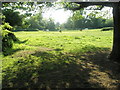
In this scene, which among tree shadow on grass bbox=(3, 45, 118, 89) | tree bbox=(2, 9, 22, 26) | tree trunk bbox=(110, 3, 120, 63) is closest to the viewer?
tree shadow on grass bbox=(3, 45, 118, 89)

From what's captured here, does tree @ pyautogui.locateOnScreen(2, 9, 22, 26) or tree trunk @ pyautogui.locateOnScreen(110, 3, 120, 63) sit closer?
tree trunk @ pyautogui.locateOnScreen(110, 3, 120, 63)

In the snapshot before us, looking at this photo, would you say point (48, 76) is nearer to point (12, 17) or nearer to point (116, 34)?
point (116, 34)

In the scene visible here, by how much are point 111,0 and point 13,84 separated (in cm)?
791

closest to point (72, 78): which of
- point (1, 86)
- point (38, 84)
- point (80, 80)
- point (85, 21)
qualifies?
point (80, 80)

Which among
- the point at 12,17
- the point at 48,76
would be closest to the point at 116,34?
the point at 48,76

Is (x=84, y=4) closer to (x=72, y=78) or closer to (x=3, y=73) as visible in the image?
(x=72, y=78)

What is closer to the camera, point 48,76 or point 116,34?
point 48,76

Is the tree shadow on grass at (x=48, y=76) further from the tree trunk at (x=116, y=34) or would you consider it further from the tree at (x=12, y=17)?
the tree at (x=12, y=17)

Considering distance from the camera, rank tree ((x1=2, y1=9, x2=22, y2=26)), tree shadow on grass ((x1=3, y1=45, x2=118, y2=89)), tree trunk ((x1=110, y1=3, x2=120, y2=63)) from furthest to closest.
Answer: tree ((x1=2, y1=9, x2=22, y2=26))
tree trunk ((x1=110, y1=3, x2=120, y2=63))
tree shadow on grass ((x1=3, y1=45, x2=118, y2=89))

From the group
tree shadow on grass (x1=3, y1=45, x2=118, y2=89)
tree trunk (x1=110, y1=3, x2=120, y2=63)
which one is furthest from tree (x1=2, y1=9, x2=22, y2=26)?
tree trunk (x1=110, y1=3, x2=120, y2=63)

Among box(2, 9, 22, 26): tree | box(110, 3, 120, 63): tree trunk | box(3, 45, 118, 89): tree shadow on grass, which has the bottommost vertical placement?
box(3, 45, 118, 89): tree shadow on grass

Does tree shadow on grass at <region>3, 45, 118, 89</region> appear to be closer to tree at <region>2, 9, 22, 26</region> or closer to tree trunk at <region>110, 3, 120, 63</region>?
tree trunk at <region>110, 3, 120, 63</region>

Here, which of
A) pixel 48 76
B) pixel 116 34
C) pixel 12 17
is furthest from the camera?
pixel 12 17

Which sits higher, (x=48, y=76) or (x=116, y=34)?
(x=116, y=34)
